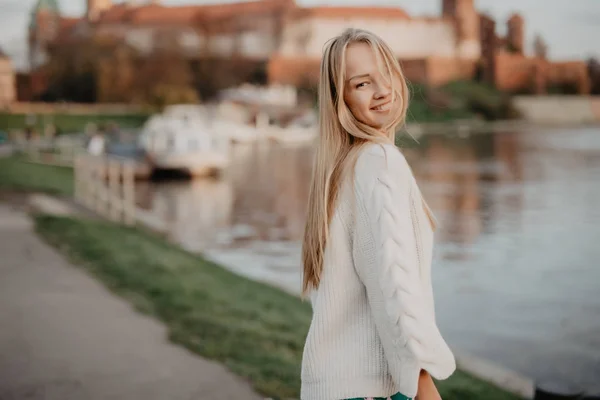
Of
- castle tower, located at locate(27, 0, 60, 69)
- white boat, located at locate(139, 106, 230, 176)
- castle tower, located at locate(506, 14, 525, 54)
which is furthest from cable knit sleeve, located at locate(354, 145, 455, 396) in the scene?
castle tower, located at locate(506, 14, 525, 54)

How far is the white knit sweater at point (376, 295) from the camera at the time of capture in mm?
1685

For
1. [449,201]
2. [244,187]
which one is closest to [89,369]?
[449,201]

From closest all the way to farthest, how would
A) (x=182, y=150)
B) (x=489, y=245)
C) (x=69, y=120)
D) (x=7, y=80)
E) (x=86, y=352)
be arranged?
(x=86, y=352) → (x=489, y=245) → (x=182, y=150) → (x=69, y=120) → (x=7, y=80)

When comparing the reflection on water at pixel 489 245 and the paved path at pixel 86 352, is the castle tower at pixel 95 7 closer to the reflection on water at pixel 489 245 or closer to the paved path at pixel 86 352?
the reflection on water at pixel 489 245

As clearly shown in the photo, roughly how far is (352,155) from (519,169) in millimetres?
26950

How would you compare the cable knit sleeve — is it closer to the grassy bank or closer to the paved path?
the paved path

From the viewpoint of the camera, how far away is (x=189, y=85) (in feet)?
264

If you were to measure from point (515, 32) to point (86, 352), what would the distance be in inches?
4286

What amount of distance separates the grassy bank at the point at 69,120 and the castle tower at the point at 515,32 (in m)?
59.4

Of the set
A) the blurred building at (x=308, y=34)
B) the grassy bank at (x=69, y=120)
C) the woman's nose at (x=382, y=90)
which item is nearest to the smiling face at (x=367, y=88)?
the woman's nose at (x=382, y=90)

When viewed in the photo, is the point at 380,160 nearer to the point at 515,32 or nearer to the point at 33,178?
the point at 33,178

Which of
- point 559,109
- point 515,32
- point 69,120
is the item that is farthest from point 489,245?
point 515,32

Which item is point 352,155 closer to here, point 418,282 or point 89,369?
point 418,282

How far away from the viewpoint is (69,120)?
2315 inches
